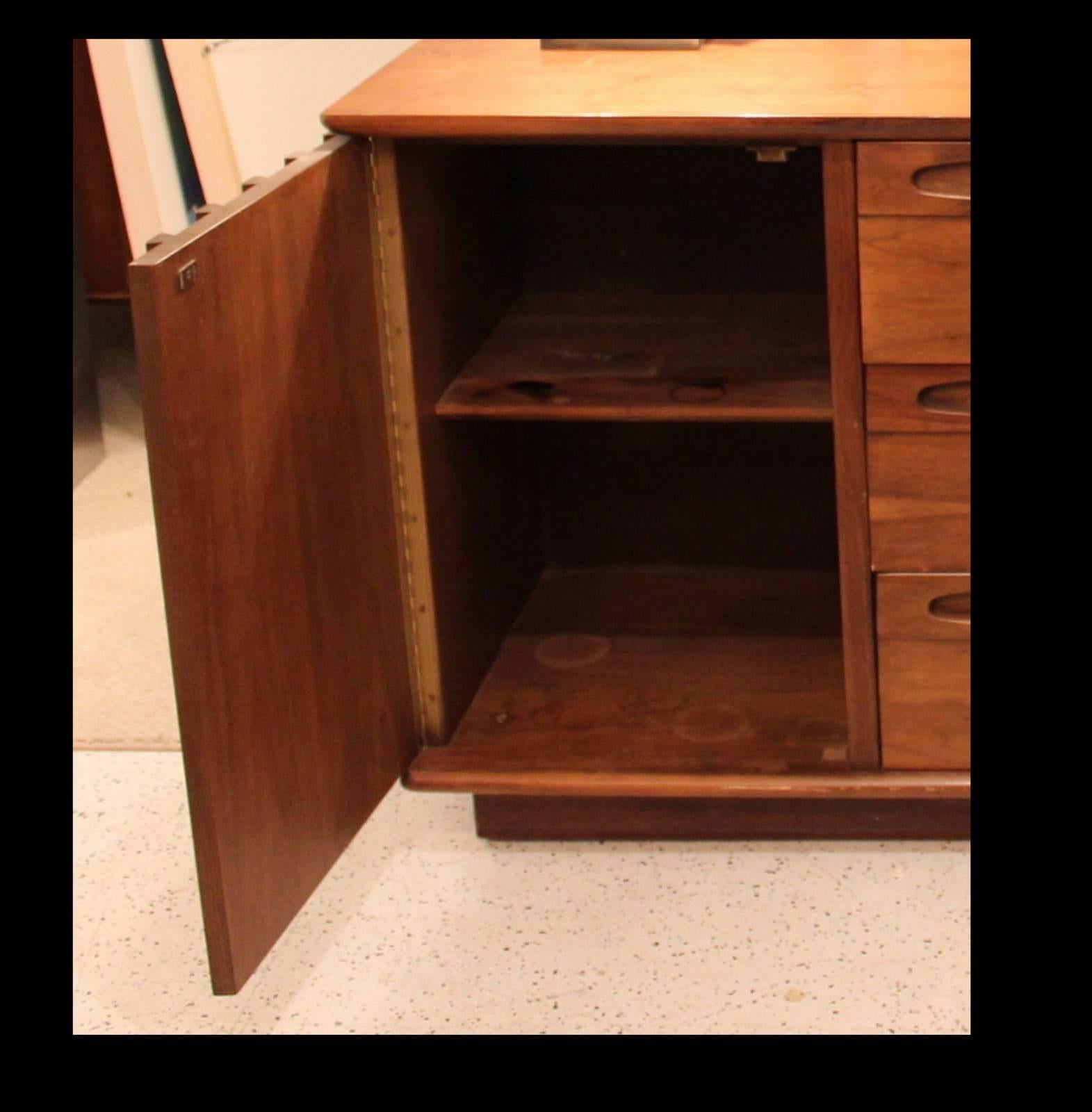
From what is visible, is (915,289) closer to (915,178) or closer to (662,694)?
(915,178)

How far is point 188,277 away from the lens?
4.24ft

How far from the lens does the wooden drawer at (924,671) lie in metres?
1.77

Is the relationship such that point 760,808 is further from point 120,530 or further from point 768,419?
point 120,530

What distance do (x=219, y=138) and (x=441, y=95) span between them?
31.2 inches

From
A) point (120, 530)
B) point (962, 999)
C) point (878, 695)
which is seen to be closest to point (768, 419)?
point (878, 695)

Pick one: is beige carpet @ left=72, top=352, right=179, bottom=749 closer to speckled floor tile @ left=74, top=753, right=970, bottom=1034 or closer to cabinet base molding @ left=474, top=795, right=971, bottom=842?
speckled floor tile @ left=74, top=753, right=970, bottom=1034

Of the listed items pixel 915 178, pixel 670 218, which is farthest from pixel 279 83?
pixel 915 178

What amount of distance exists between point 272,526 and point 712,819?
2.36ft

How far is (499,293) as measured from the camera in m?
2.12

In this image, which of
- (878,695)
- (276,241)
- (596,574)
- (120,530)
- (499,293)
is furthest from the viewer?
(120,530)

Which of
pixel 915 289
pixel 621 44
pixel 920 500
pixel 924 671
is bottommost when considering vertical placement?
pixel 924 671

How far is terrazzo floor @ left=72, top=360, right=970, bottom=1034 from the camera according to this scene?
5.60 ft

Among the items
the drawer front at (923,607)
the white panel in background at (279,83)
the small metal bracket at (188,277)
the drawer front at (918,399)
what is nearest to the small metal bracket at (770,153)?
the drawer front at (918,399)

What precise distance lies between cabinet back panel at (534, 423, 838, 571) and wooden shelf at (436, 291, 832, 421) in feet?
0.68
